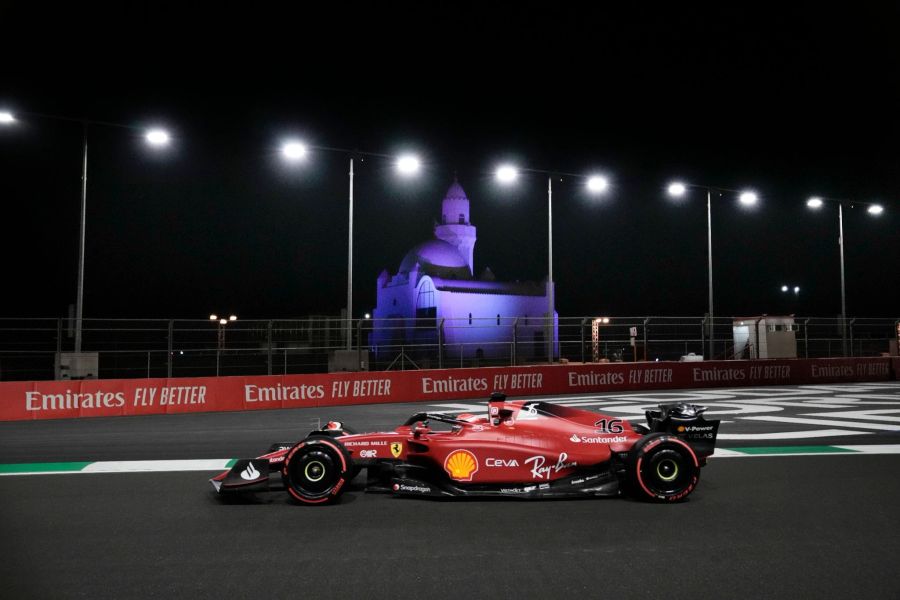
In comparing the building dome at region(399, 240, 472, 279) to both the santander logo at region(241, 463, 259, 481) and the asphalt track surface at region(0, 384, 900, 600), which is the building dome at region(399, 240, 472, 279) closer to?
the asphalt track surface at region(0, 384, 900, 600)

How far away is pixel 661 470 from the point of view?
23.4 ft

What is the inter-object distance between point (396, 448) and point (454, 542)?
6.13 feet

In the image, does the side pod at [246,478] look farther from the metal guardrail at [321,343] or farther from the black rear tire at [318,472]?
the metal guardrail at [321,343]

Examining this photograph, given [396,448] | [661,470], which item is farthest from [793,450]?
[396,448]

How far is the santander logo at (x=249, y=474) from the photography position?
23.4 feet

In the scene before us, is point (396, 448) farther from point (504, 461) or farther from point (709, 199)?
point (709, 199)

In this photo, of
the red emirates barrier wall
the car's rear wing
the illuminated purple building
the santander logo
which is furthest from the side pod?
the illuminated purple building

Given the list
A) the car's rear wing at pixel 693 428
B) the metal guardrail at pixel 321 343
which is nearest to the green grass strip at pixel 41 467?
the metal guardrail at pixel 321 343

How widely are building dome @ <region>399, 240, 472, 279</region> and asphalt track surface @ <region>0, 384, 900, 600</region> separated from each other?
59.4 meters

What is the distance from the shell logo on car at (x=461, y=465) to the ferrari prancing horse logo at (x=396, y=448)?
523 millimetres

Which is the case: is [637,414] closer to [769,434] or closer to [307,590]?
[769,434]

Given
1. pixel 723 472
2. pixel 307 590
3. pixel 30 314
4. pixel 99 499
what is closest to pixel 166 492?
pixel 99 499

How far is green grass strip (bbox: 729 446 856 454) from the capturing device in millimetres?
10438

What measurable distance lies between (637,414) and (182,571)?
12226 millimetres
